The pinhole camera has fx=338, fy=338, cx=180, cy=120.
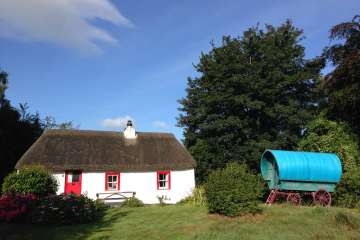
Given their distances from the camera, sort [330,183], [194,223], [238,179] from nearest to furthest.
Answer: [194,223] < [238,179] < [330,183]

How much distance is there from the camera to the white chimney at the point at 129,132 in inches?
1103

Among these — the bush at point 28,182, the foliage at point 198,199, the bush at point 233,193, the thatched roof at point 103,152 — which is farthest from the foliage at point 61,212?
the thatched roof at point 103,152

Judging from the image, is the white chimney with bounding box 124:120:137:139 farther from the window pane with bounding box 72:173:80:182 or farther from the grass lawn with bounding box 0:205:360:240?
the grass lawn with bounding box 0:205:360:240

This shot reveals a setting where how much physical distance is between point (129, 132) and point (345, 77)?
16.6m

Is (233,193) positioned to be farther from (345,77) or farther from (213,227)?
(345,77)

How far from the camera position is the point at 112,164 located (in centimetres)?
2436

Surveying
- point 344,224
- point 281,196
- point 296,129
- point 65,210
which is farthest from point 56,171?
point 296,129

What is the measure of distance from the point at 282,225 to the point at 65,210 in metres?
9.23

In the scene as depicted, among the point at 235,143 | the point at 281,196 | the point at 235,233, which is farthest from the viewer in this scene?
the point at 235,143

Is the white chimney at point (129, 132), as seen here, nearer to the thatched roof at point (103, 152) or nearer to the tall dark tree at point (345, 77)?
the thatched roof at point (103, 152)

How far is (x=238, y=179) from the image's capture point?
1414cm

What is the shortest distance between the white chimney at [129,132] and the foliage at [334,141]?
13.1 metres

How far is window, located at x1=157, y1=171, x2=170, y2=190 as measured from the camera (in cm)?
2541

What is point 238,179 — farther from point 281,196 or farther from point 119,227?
point 281,196
